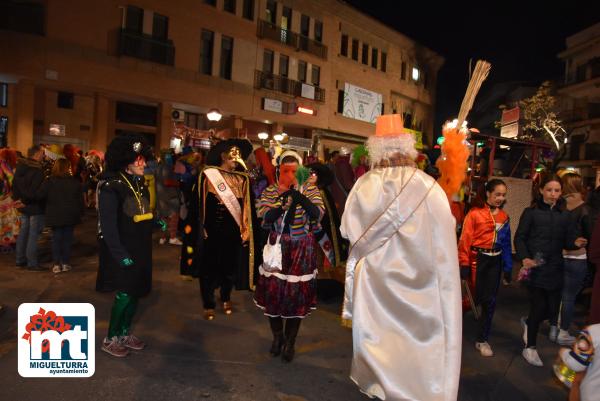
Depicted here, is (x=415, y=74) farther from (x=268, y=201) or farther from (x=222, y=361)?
(x=222, y=361)

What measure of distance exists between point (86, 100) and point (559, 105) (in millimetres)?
36942

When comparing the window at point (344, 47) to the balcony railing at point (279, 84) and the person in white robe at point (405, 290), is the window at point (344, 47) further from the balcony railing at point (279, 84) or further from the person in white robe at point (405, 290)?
the person in white robe at point (405, 290)

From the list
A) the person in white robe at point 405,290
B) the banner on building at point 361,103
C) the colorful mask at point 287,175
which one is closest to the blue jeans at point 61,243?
the colorful mask at point 287,175

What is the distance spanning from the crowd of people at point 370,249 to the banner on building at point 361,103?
23238 millimetres

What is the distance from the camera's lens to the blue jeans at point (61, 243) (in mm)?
6852

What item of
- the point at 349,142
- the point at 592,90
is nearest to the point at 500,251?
the point at 349,142

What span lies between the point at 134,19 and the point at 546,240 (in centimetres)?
1984

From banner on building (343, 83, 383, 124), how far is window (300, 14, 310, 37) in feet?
14.0

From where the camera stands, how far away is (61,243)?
6934 mm

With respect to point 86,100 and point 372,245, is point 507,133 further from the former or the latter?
point 86,100

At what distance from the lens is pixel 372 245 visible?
10.6ft

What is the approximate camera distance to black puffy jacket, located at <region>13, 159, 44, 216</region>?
6828mm

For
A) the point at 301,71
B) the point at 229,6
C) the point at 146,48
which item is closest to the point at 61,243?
the point at 146,48

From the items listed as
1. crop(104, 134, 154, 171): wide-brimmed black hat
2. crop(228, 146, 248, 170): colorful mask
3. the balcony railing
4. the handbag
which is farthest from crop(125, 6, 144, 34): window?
the handbag
